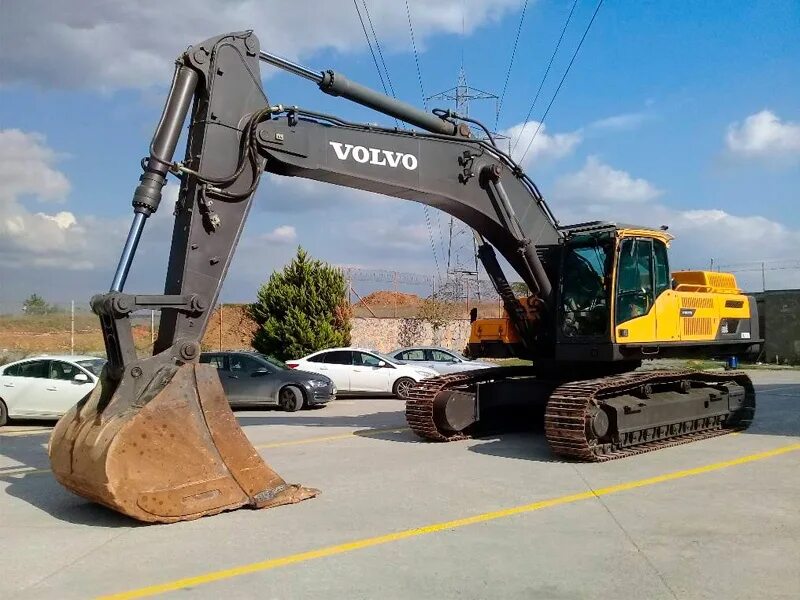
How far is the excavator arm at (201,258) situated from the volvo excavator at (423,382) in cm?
2

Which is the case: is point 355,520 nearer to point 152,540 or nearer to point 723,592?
point 152,540

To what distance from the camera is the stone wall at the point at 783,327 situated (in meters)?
33.9

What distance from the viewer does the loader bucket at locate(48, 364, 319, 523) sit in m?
6.62

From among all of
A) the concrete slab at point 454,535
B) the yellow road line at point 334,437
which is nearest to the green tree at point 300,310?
the yellow road line at point 334,437

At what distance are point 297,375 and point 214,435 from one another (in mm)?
10371

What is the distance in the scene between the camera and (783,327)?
115ft

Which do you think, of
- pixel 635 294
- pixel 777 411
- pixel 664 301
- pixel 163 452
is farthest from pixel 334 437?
pixel 777 411

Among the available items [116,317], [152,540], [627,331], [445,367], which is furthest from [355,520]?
[445,367]

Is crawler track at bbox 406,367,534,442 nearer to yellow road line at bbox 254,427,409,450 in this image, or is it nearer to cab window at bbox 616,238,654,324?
yellow road line at bbox 254,427,409,450

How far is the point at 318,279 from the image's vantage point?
85.6 ft

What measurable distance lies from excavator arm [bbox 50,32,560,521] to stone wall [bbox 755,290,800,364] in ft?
94.5

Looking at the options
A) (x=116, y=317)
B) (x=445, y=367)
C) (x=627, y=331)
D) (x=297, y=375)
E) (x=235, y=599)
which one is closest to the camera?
(x=235, y=599)

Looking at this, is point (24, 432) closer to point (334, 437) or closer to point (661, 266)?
point (334, 437)

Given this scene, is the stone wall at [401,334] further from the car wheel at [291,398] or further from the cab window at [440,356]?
the car wheel at [291,398]
